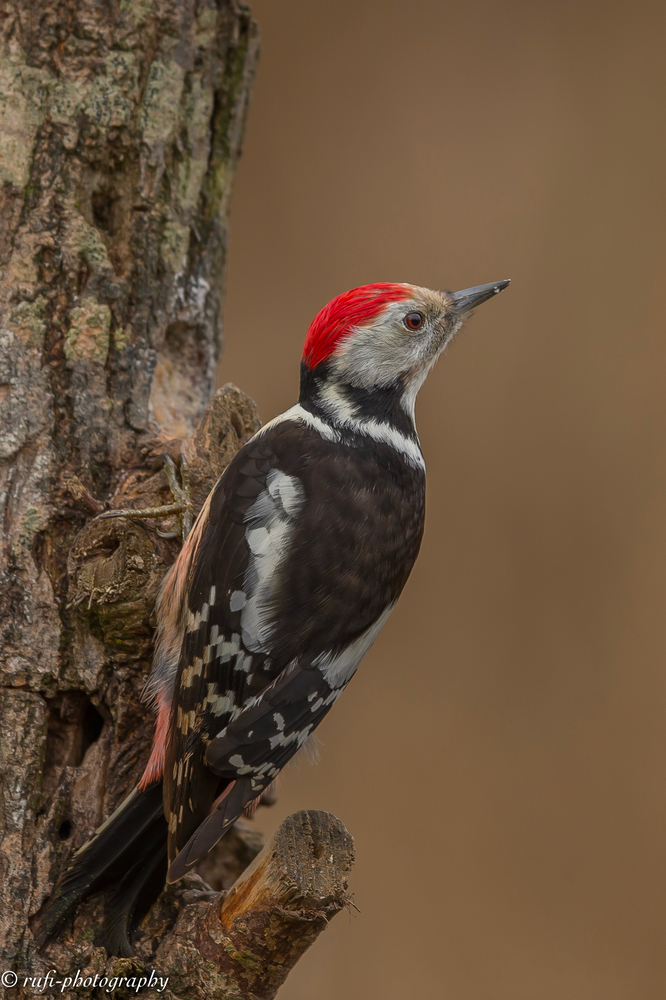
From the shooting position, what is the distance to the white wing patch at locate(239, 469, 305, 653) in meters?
1.51

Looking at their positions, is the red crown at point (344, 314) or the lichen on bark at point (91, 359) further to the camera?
the red crown at point (344, 314)

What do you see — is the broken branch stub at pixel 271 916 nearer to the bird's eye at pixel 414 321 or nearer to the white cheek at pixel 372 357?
the white cheek at pixel 372 357

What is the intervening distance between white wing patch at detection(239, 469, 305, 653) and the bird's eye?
1.48 ft

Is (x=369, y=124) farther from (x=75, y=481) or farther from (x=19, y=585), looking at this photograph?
(x=19, y=585)

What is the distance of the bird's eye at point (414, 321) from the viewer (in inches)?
71.1

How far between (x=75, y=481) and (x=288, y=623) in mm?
477

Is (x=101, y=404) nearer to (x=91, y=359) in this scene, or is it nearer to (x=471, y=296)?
(x=91, y=359)

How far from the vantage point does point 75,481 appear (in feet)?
5.31

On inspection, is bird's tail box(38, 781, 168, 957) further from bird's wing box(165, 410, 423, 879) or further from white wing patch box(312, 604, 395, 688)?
white wing patch box(312, 604, 395, 688)

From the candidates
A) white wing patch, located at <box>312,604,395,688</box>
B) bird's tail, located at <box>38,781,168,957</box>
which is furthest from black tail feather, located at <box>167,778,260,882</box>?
white wing patch, located at <box>312,604,395,688</box>

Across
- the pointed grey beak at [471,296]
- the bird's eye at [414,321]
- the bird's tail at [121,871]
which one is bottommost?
the bird's tail at [121,871]

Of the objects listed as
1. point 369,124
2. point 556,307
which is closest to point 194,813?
point 556,307

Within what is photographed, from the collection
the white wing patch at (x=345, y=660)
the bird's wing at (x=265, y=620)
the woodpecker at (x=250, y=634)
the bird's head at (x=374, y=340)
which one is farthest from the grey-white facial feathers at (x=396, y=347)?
the white wing patch at (x=345, y=660)

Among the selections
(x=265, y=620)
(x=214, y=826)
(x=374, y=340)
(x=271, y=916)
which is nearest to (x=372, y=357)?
(x=374, y=340)
